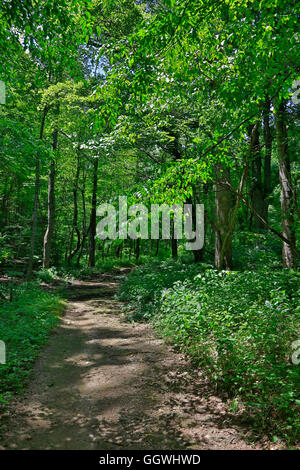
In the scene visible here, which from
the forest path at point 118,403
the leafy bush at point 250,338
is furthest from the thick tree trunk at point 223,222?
the forest path at point 118,403

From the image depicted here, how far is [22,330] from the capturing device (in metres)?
6.63

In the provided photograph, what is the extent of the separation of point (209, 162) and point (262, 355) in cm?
287

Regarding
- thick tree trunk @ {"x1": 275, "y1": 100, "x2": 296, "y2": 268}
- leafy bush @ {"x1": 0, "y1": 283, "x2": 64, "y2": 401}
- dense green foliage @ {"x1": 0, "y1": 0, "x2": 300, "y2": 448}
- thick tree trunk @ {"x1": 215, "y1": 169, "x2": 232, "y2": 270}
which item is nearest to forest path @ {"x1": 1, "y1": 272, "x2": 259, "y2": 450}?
leafy bush @ {"x1": 0, "y1": 283, "x2": 64, "y2": 401}

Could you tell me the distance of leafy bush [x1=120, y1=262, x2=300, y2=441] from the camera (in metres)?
3.37

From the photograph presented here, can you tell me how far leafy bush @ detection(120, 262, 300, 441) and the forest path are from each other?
33 centimetres

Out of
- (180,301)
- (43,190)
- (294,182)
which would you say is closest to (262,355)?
(180,301)

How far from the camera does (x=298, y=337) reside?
3.98 meters

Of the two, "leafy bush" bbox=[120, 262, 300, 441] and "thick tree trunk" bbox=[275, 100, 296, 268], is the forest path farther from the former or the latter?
"thick tree trunk" bbox=[275, 100, 296, 268]

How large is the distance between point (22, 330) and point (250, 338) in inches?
198

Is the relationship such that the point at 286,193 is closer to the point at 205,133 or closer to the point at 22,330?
the point at 205,133

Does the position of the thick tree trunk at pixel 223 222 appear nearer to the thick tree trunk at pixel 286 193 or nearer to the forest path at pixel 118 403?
the thick tree trunk at pixel 286 193

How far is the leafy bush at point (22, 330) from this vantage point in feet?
15.5

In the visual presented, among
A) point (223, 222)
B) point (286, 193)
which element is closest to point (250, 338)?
point (286, 193)

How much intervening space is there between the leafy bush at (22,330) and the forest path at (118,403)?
0.78 ft
